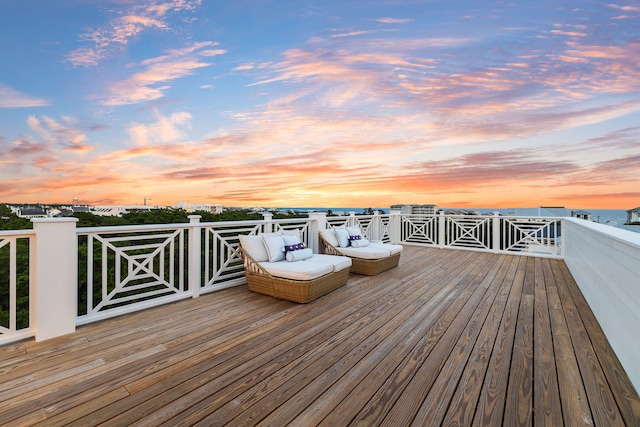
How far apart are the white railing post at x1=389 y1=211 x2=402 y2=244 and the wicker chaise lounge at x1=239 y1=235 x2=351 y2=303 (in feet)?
16.8

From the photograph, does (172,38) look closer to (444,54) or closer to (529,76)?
(444,54)

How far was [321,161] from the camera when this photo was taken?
8.20 meters

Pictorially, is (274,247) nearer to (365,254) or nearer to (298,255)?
(298,255)

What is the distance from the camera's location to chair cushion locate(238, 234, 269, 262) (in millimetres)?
3965

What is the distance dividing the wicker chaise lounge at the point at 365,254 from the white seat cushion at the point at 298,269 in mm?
1262

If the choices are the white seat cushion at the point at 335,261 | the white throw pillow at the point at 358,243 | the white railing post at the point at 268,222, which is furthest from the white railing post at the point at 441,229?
the white railing post at the point at 268,222

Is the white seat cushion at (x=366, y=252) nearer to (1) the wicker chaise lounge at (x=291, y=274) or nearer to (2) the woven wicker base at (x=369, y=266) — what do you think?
(2) the woven wicker base at (x=369, y=266)

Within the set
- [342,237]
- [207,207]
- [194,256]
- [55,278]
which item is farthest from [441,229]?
[55,278]

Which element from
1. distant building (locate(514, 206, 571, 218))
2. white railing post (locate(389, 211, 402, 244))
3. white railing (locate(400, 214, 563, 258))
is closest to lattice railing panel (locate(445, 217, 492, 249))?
white railing (locate(400, 214, 563, 258))

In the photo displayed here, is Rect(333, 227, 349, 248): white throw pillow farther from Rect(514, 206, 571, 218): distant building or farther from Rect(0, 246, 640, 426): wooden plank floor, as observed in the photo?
Rect(514, 206, 571, 218): distant building

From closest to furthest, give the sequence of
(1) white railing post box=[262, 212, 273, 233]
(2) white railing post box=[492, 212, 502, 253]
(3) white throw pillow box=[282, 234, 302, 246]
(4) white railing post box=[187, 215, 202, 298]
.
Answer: (4) white railing post box=[187, 215, 202, 298] → (3) white throw pillow box=[282, 234, 302, 246] → (1) white railing post box=[262, 212, 273, 233] → (2) white railing post box=[492, 212, 502, 253]

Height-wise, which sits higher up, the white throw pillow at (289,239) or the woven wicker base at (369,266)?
the white throw pillow at (289,239)

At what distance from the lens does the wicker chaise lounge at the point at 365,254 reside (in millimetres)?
4926

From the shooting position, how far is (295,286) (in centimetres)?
345
